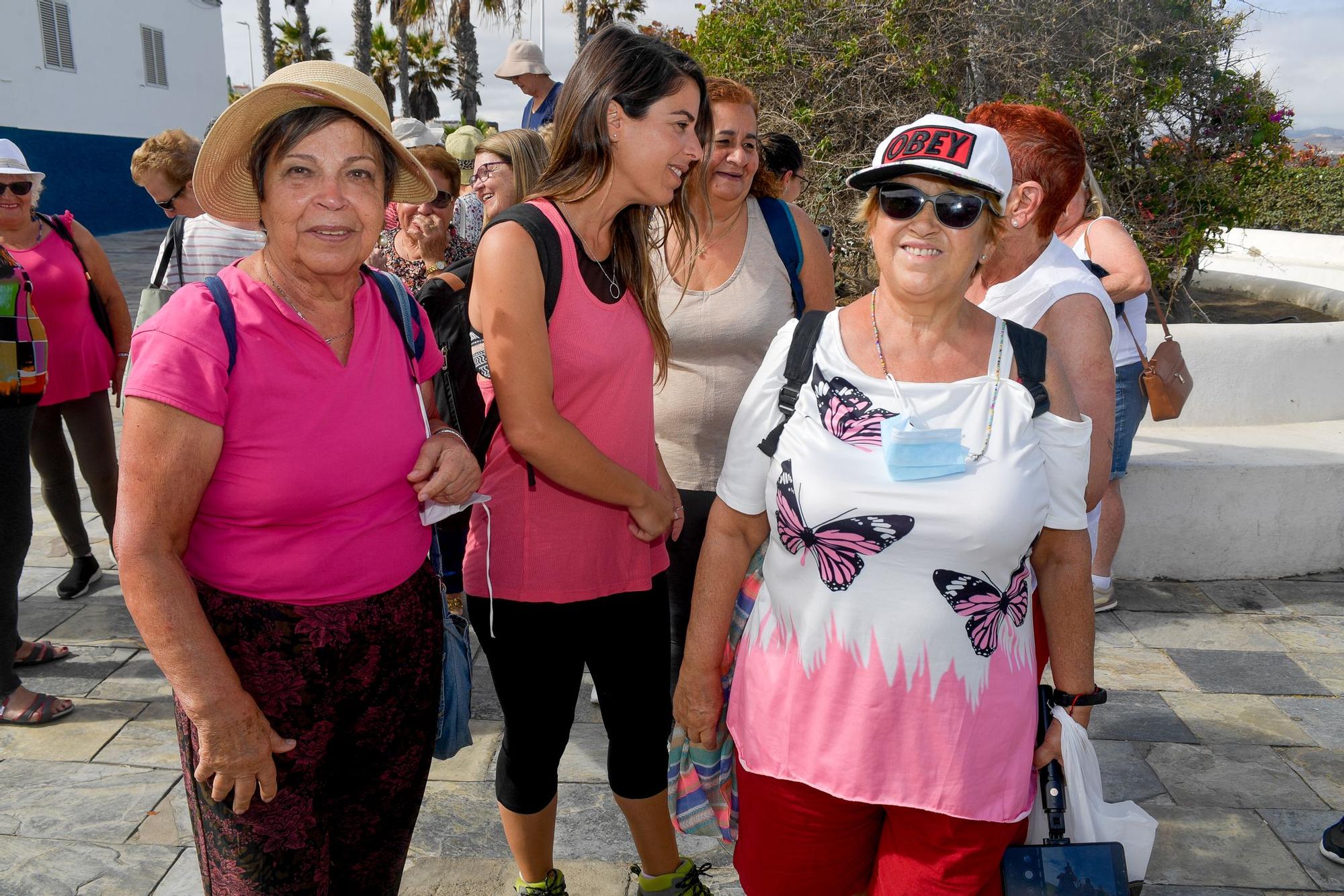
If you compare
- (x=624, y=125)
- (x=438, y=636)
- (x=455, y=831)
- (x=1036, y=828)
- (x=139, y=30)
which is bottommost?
(x=455, y=831)

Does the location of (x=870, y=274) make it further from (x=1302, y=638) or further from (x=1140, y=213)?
(x=1302, y=638)

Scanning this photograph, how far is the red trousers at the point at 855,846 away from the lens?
180cm

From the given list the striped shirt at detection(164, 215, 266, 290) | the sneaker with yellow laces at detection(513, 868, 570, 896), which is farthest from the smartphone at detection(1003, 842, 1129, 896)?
the striped shirt at detection(164, 215, 266, 290)

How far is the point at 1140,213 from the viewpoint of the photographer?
6828mm

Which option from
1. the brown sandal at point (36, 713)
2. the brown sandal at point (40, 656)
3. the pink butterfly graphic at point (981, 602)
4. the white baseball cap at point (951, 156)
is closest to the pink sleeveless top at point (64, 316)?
the brown sandal at point (40, 656)

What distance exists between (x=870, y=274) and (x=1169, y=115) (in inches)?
89.9

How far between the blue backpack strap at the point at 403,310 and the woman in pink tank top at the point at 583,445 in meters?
0.12

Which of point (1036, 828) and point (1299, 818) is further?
point (1299, 818)

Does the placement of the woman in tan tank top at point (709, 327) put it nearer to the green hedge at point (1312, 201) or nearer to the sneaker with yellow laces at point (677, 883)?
the sneaker with yellow laces at point (677, 883)

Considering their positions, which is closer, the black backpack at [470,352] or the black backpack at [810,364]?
the black backpack at [810,364]

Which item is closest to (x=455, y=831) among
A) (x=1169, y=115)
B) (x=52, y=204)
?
(x=1169, y=115)

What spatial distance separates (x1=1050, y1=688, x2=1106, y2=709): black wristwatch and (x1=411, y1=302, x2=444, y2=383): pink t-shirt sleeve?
4.59 feet

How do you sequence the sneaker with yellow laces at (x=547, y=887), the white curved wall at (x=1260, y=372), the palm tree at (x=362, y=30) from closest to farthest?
the sneaker with yellow laces at (x=547, y=887), the white curved wall at (x=1260, y=372), the palm tree at (x=362, y=30)

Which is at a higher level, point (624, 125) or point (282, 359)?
point (624, 125)
